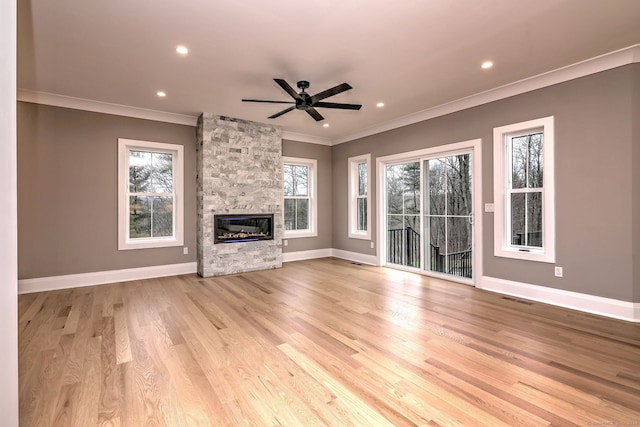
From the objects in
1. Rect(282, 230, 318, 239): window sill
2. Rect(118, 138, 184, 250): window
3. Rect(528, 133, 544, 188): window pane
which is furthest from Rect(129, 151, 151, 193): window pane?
Rect(528, 133, 544, 188): window pane

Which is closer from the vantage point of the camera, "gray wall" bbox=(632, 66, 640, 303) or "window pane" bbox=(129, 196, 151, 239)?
"gray wall" bbox=(632, 66, 640, 303)

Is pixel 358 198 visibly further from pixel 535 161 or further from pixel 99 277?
pixel 99 277

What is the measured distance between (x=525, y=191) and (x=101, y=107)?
636 centimetres

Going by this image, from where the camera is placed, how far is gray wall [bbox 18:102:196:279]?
4.43 meters

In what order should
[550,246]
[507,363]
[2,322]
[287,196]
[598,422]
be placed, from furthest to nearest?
[287,196] → [550,246] → [507,363] → [598,422] → [2,322]

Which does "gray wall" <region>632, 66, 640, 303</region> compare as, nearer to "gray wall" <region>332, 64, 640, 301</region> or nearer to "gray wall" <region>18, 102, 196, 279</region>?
"gray wall" <region>332, 64, 640, 301</region>

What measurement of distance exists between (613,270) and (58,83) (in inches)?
277

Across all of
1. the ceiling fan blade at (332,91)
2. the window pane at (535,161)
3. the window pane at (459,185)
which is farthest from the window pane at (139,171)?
the window pane at (535,161)

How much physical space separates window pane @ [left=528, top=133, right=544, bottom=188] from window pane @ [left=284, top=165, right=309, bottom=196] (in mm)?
4361

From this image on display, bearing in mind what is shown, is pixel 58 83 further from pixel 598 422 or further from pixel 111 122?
pixel 598 422

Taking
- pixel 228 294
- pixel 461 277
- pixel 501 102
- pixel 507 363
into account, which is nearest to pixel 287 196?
pixel 228 294

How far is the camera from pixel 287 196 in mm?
6828

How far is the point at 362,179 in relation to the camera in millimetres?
6836

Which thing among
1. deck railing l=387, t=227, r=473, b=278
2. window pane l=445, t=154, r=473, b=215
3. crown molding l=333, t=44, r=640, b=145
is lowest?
deck railing l=387, t=227, r=473, b=278
